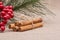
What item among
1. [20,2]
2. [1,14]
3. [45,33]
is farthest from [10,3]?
[45,33]

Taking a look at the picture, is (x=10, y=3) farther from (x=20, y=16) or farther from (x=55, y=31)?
(x=55, y=31)

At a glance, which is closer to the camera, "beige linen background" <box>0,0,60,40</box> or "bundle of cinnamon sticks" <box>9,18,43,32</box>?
"beige linen background" <box>0,0,60,40</box>

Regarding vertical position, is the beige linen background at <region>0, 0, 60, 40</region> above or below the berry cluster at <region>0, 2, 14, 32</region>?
below

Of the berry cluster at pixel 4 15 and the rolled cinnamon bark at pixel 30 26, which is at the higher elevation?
the berry cluster at pixel 4 15

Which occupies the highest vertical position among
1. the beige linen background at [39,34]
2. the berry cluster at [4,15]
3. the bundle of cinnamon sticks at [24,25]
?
the berry cluster at [4,15]

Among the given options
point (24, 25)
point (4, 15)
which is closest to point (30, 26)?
point (24, 25)

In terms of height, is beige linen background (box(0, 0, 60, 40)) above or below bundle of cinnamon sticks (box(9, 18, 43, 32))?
below

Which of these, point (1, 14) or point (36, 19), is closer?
point (1, 14)

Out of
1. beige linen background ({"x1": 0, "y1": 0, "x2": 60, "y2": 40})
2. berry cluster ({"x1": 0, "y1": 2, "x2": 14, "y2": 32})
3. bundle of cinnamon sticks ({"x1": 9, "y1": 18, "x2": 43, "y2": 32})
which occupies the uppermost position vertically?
berry cluster ({"x1": 0, "y1": 2, "x2": 14, "y2": 32})

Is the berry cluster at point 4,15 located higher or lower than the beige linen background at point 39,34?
higher

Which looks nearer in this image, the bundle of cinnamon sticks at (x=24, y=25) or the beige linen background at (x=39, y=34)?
the beige linen background at (x=39, y=34)

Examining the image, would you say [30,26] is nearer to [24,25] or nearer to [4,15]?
[24,25]
